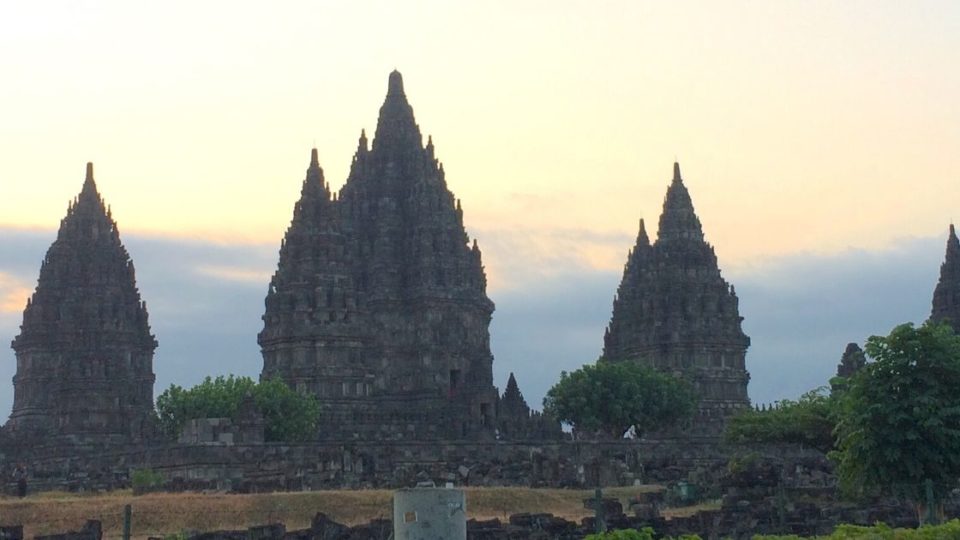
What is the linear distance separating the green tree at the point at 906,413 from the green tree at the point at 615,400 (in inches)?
2393

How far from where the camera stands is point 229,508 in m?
57.5

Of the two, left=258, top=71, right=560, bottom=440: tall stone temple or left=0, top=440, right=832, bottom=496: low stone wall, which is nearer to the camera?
left=0, top=440, right=832, bottom=496: low stone wall

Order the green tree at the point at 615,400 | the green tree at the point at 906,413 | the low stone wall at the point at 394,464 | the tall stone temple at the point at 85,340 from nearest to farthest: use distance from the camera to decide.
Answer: the green tree at the point at 906,413 → the low stone wall at the point at 394,464 → the green tree at the point at 615,400 → the tall stone temple at the point at 85,340

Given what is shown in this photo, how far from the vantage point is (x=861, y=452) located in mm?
45938

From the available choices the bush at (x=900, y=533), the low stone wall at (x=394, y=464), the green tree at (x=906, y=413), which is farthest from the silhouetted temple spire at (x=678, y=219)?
the bush at (x=900, y=533)

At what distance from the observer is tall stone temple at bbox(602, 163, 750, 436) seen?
126 meters

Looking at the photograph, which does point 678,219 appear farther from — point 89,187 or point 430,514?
point 430,514

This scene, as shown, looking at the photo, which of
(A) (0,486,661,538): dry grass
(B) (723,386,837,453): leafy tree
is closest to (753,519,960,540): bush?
(A) (0,486,661,538): dry grass

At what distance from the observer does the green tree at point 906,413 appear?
148 feet

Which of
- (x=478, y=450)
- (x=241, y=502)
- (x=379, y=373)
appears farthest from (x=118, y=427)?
(x=241, y=502)

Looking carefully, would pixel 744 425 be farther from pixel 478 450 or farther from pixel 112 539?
pixel 112 539

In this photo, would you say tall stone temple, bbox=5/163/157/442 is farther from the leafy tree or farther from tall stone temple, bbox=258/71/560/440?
the leafy tree

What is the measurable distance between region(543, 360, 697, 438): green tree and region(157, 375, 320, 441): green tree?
16343 mm

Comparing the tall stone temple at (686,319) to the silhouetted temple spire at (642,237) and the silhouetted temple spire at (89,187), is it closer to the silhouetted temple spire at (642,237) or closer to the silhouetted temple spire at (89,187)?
the silhouetted temple spire at (642,237)
